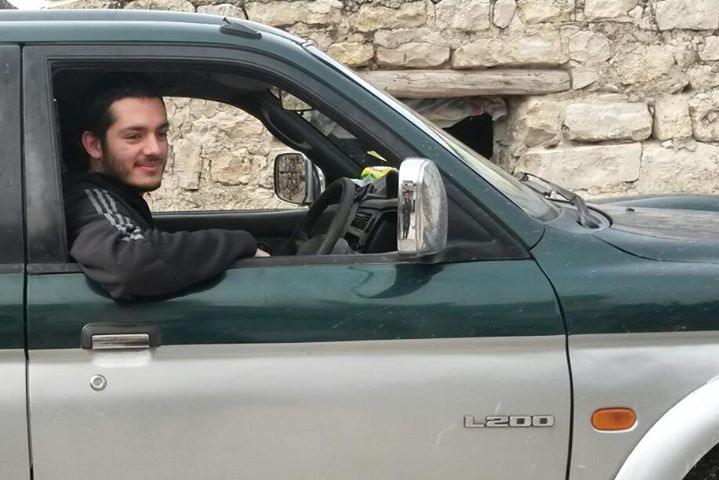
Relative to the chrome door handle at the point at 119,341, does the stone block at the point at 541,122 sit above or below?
above

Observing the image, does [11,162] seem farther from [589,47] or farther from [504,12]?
[589,47]

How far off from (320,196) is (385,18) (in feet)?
14.3

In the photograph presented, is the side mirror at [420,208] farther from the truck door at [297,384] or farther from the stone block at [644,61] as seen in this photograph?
the stone block at [644,61]

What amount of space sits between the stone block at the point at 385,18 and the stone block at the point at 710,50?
7.17ft

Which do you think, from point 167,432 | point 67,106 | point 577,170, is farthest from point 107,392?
point 577,170

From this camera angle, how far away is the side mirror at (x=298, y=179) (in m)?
3.84

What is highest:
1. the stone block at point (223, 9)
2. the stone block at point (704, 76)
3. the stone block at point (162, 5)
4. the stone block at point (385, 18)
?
the stone block at point (162, 5)

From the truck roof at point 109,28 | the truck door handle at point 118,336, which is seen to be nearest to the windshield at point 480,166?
the truck roof at point 109,28

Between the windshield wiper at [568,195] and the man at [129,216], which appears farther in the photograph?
the windshield wiper at [568,195]

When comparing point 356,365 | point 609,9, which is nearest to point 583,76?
point 609,9

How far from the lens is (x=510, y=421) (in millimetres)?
2217

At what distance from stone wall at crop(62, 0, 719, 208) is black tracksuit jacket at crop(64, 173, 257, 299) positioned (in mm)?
4555

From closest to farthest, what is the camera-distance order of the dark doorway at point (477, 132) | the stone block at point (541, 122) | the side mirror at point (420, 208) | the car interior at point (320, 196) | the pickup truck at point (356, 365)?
the side mirror at point (420, 208) < the pickup truck at point (356, 365) < the car interior at point (320, 196) < the stone block at point (541, 122) < the dark doorway at point (477, 132)

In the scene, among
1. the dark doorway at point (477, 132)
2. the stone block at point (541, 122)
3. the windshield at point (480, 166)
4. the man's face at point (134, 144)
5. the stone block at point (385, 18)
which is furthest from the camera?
the dark doorway at point (477, 132)
